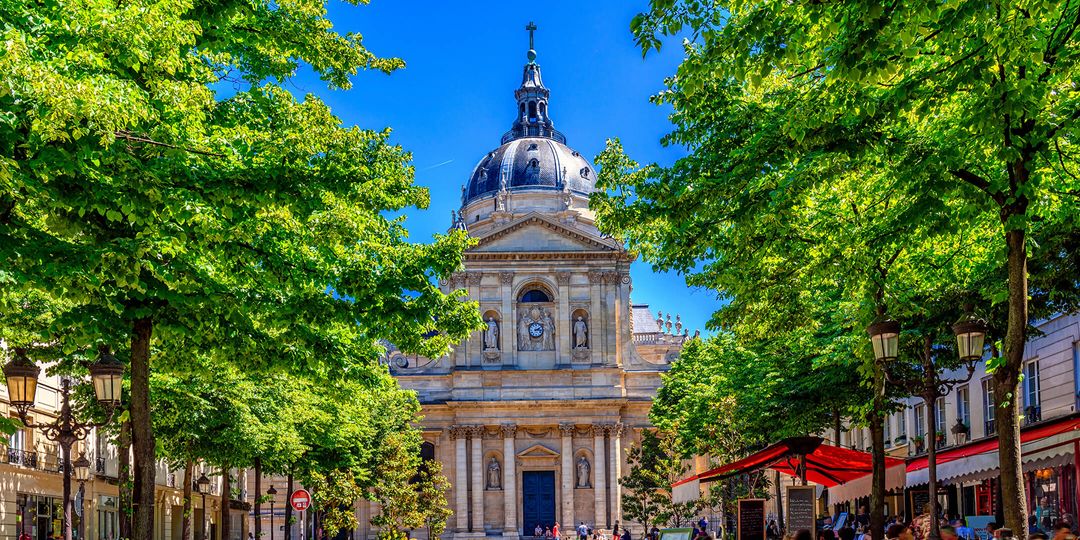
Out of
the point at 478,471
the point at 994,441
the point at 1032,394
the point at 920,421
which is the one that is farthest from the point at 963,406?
the point at 478,471

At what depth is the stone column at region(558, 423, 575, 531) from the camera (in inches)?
3285

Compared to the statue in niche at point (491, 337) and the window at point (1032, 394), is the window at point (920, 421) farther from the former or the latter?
the statue in niche at point (491, 337)

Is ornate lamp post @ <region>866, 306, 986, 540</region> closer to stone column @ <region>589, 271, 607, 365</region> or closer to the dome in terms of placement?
stone column @ <region>589, 271, 607, 365</region>

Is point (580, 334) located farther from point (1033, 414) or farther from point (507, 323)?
point (1033, 414)

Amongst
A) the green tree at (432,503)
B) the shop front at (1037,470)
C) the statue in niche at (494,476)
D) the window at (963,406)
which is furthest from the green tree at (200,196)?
the statue in niche at (494,476)

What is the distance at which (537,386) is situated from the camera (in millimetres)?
85062

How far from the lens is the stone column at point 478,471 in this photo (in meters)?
83.8

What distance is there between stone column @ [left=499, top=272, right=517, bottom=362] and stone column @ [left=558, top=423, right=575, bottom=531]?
5542mm

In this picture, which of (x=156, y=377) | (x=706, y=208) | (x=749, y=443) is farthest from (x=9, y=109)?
(x=749, y=443)

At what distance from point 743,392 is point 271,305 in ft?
79.8

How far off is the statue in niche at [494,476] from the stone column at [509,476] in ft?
1.31

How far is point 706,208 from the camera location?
16.6 m

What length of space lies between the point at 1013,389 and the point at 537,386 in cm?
7037

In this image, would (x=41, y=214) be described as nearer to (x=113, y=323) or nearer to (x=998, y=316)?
(x=113, y=323)
